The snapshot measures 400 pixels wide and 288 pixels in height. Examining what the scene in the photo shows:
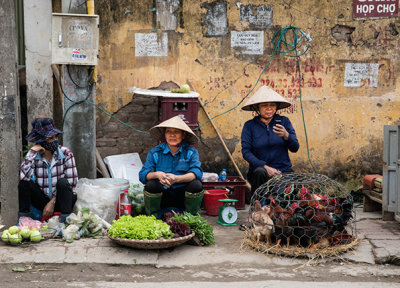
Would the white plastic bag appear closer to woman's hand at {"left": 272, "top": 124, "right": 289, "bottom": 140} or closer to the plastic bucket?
the plastic bucket

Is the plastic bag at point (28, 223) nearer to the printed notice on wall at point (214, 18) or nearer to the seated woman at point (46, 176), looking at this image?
the seated woman at point (46, 176)

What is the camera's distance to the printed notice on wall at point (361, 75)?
758 centimetres

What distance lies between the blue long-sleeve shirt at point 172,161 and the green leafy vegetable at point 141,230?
2.61ft

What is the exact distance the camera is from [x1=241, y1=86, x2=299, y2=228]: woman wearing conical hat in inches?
247

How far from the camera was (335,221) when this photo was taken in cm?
513

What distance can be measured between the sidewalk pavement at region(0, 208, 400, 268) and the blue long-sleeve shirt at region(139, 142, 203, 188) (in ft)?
2.95

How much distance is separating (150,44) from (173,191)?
8.44 feet

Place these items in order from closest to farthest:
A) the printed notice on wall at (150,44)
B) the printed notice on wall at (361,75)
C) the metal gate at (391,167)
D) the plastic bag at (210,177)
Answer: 1. the metal gate at (391,167)
2. the plastic bag at (210,177)
3. the printed notice on wall at (150,44)
4. the printed notice on wall at (361,75)

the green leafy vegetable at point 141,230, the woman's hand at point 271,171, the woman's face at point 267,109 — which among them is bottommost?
the green leafy vegetable at point 141,230

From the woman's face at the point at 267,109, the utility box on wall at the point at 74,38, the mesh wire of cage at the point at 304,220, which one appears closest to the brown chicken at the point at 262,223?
the mesh wire of cage at the point at 304,220

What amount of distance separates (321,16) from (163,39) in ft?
7.53

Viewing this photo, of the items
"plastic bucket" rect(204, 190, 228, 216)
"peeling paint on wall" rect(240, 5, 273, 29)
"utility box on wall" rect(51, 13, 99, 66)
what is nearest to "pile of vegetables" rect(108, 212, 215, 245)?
"plastic bucket" rect(204, 190, 228, 216)

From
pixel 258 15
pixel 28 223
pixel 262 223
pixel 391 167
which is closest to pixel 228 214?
pixel 262 223

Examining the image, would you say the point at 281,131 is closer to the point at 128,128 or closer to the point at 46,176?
the point at 128,128
